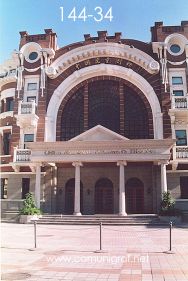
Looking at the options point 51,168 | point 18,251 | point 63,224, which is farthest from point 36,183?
point 18,251

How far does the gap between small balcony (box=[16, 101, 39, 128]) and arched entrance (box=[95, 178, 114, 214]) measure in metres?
7.70

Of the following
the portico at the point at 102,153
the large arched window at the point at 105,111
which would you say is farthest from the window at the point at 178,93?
the portico at the point at 102,153

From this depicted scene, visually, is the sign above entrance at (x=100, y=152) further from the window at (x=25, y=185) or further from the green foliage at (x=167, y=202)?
the window at (x=25, y=185)

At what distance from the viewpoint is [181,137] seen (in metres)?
28.9

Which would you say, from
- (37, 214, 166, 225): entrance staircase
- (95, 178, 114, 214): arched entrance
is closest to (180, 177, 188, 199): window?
(37, 214, 166, 225): entrance staircase

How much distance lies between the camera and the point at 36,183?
89.2 ft

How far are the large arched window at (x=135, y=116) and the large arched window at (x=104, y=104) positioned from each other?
2.89 ft

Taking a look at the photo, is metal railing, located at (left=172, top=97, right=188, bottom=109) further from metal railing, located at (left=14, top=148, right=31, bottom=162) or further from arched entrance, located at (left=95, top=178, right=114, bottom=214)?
metal railing, located at (left=14, top=148, right=31, bottom=162)

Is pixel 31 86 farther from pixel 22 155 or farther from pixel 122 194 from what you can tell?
pixel 122 194

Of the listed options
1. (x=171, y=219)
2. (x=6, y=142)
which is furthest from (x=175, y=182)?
(x=6, y=142)

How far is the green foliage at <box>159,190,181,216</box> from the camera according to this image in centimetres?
2436

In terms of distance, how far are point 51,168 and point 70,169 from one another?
1.67 m

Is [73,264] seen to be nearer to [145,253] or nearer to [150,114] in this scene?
[145,253]

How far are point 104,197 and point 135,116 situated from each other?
7568mm
